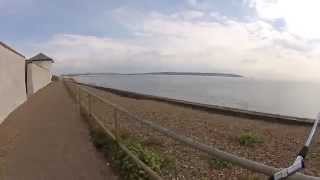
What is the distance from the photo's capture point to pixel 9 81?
15820 millimetres

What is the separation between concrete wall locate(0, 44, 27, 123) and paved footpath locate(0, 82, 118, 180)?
57cm

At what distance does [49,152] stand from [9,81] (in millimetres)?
Answer: 7219

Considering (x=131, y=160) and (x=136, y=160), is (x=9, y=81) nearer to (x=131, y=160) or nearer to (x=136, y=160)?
(x=131, y=160)

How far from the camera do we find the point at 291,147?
12.0 meters

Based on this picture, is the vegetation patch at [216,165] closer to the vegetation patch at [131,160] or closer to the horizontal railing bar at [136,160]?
the vegetation patch at [131,160]

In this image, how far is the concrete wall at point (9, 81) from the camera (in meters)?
13.8

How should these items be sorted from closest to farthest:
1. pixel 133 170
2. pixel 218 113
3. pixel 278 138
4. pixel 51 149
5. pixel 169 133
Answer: pixel 169 133, pixel 133 170, pixel 51 149, pixel 278 138, pixel 218 113

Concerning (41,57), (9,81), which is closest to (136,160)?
(9,81)

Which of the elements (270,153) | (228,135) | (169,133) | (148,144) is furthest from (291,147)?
(169,133)

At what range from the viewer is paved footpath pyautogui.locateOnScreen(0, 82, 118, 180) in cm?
758

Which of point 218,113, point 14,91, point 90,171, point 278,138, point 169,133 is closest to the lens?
point 169,133

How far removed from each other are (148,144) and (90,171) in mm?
3317

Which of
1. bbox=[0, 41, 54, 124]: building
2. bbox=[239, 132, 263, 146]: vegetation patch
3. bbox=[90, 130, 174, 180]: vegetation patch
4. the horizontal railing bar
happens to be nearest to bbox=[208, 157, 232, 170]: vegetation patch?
bbox=[90, 130, 174, 180]: vegetation patch

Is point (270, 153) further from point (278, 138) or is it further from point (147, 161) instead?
point (147, 161)
